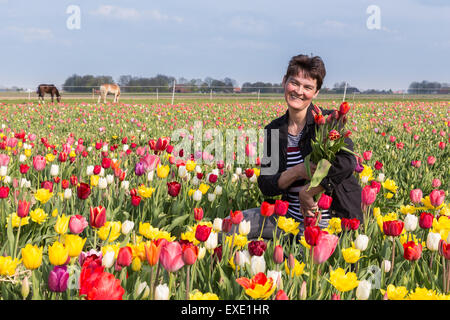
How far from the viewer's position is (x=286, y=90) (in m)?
2.92

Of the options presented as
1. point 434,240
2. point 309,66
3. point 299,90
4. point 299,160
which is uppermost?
point 309,66

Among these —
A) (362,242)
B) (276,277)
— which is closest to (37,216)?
(276,277)

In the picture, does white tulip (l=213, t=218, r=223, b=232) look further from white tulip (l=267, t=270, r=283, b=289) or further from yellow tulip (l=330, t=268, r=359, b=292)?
yellow tulip (l=330, t=268, r=359, b=292)

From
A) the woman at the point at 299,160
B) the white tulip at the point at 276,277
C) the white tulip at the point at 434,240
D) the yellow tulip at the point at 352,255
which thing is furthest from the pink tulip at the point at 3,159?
the white tulip at the point at 434,240

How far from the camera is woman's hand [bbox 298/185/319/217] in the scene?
2434 mm

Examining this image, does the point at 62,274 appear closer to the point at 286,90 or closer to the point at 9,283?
the point at 9,283

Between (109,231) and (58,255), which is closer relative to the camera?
(58,255)

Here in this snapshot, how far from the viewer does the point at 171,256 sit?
1.42 m

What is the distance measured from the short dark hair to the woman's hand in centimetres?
89

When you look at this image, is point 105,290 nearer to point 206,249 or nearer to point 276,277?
point 276,277

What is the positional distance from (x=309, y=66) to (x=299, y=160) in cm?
70

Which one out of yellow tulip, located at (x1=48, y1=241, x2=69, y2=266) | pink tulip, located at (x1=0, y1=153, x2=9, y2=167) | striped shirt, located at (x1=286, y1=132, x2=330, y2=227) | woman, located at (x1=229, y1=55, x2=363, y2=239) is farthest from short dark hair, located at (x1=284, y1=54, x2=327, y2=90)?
pink tulip, located at (x1=0, y1=153, x2=9, y2=167)
